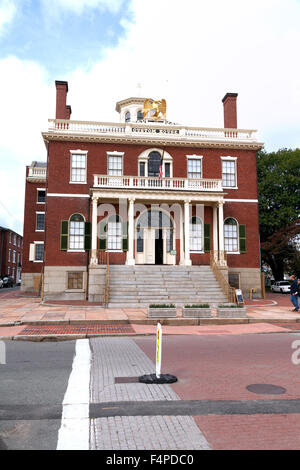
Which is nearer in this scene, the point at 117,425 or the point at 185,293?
the point at 117,425

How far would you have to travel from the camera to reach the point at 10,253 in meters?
70.2

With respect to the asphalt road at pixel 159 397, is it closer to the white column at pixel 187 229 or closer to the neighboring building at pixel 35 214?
the white column at pixel 187 229

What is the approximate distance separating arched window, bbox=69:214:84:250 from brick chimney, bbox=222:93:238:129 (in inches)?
523

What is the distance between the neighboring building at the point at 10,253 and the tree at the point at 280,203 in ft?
144

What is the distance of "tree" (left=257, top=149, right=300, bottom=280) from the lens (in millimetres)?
39469

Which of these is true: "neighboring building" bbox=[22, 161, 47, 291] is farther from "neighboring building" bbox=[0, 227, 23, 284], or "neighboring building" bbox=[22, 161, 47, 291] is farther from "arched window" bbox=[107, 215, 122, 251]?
"neighboring building" bbox=[0, 227, 23, 284]

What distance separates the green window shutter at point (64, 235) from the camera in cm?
2534

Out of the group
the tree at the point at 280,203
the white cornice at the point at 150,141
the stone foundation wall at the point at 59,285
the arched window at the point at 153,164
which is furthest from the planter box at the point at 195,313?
the tree at the point at 280,203

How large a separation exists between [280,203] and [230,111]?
15324 mm

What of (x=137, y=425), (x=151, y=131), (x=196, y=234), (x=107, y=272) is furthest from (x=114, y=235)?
(x=137, y=425)

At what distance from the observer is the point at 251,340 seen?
37.2 feet

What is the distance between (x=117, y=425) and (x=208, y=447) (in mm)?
1175
